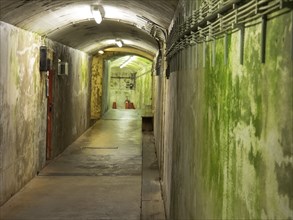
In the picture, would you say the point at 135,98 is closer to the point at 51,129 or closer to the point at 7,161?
the point at 51,129

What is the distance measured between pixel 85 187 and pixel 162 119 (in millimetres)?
1760

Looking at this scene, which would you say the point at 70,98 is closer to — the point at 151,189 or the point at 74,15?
the point at 74,15

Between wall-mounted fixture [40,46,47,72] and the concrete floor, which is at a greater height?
wall-mounted fixture [40,46,47,72]

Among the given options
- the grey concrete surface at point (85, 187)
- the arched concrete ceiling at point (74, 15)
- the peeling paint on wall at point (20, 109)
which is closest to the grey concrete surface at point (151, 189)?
the grey concrete surface at point (85, 187)

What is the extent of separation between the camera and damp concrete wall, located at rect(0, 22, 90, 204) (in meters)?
5.83

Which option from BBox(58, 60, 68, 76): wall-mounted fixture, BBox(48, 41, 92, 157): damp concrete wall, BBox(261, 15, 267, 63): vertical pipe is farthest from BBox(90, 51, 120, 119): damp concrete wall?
BBox(261, 15, 267, 63): vertical pipe

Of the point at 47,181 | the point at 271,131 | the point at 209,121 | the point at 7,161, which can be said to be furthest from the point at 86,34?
the point at 271,131

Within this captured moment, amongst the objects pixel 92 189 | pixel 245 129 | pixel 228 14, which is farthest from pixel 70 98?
pixel 245 129

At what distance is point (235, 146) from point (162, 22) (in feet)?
15.2

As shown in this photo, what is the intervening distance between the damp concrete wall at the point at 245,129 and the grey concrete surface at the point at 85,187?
10.7 feet

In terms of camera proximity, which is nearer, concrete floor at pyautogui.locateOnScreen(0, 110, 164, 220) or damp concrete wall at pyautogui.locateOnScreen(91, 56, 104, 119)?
concrete floor at pyautogui.locateOnScreen(0, 110, 164, 220)

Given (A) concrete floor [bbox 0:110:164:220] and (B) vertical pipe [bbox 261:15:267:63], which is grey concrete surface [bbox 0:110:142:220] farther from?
(B) vertical pipe [bbox 261:15:267:63]

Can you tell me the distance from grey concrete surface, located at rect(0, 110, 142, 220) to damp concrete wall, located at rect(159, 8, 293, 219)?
10.7 feet

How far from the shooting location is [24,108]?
6836 mm
